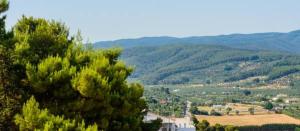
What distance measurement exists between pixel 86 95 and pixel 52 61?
5.04 ft

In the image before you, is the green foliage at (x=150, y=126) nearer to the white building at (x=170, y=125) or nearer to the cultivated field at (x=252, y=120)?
the white building at (x=170, y=125)

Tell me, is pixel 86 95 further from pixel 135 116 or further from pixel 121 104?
pixel 135 116

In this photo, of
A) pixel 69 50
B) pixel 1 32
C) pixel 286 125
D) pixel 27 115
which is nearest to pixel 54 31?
pixel 69 50

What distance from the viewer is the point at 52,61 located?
58.8 ft

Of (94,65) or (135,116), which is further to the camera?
(135,116)

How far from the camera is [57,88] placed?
18047mm

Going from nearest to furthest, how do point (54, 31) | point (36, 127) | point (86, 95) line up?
point (36, 127)
point (86, 95)
point (54, 31)

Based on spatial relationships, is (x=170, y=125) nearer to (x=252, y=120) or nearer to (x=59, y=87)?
(x=59, y=87)

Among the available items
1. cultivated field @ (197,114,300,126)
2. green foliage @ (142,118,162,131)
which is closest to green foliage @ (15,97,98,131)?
green foliage @ (142,118,162,131)

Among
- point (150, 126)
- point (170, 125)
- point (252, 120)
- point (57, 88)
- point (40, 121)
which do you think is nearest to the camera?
point (40, 121)

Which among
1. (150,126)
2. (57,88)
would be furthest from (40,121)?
(150,126)

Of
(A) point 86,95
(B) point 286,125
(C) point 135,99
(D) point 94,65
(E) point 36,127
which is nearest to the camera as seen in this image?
(E) point 36,127

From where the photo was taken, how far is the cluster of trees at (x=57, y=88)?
1719 cm

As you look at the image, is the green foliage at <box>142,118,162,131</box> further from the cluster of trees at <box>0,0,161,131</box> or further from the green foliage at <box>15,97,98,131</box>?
the green foliage at <box>15,97,98,131</box>
